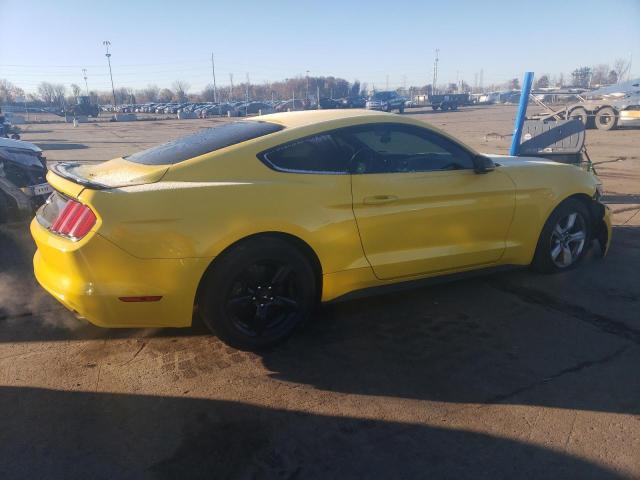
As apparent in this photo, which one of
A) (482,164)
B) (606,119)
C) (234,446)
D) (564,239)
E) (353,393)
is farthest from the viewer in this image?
(606,119)

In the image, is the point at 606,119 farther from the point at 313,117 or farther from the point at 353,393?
the point at 353,393

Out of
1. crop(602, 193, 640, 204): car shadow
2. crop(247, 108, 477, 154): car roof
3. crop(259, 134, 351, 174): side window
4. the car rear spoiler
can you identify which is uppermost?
crop(247, 108, 477, 154): car roof

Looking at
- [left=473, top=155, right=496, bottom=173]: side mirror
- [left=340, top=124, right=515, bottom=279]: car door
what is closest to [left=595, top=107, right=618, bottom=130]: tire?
[left=340, top=124, right=515, bottom=279]: car door

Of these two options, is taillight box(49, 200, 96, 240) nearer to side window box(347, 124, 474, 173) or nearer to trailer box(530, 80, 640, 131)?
side window box(347, 124, 474, 173)

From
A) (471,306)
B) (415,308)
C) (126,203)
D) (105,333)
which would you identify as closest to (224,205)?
(126,203)

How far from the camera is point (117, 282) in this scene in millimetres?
2941

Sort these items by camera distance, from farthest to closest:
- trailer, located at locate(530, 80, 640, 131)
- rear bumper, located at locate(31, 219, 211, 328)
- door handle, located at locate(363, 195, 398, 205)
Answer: trailer, located at locate(530, 80, 640, 131) → door handle, located at locate(363, 195, 398, 205) → rear bumper, located at locate(31, 219, 211, 328)

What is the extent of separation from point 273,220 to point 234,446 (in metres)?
1.36

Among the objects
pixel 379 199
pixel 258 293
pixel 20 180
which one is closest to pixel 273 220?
pixel 258 293

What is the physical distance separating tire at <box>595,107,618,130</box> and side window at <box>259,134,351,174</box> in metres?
20.6

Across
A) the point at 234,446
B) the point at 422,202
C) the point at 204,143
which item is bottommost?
the point at 234,446

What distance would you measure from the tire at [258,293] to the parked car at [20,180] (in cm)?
425

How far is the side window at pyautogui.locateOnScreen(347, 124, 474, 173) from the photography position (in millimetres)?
3668

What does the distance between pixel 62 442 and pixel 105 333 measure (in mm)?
1264
